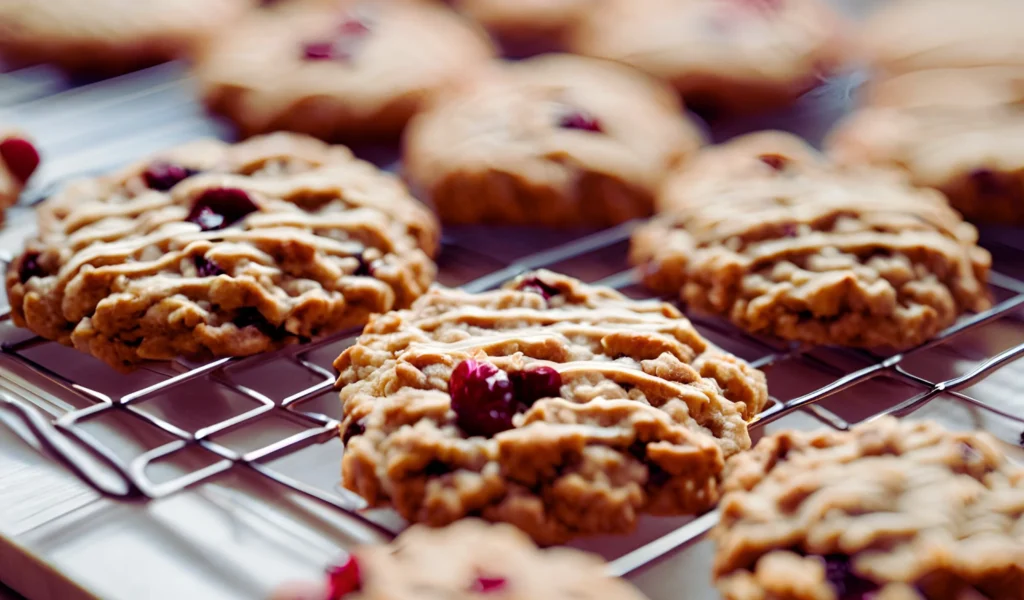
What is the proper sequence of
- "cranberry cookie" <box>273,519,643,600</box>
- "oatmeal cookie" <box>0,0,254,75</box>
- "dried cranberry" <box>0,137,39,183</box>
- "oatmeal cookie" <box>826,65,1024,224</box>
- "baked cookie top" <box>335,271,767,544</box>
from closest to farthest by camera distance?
"cranberry cookie" <box>273,519,643,600</box>
"baked cookie top" <box>335,271,767,544</box>
"oatmeal cookie" <box>826,65,1024,224</box>
"dried cranberry" <box>0,137,39,183</box>
"oatmeal cookie" <box>0,0,254,75</box>

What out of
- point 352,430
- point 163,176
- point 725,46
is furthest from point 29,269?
point 725,46

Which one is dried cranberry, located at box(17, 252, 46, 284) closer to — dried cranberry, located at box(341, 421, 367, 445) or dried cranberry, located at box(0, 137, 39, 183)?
dried cranberry, located at box(0, 137, 39, 183)

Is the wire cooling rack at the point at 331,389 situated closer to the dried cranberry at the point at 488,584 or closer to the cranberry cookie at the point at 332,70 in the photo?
the dried cranberry at the point at 488,584

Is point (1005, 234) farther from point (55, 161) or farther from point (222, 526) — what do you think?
point (55, 161)

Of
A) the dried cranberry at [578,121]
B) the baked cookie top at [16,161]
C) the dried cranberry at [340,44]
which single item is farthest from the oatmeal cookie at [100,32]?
the dried cranberry at [578,121]

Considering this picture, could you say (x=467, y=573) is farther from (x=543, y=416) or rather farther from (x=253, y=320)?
(x=253, y=320)

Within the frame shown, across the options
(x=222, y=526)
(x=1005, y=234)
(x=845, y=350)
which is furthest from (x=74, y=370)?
(x=1005, y=234)

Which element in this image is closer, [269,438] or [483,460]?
[483,460]

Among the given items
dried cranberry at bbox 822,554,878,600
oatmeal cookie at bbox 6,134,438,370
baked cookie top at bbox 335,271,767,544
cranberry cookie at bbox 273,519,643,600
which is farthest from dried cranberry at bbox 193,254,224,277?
dried cranberry at bbox 822,554,878,600
